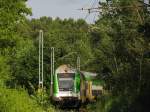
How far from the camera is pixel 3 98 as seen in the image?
23328 mm

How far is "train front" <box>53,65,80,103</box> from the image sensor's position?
4762 cm

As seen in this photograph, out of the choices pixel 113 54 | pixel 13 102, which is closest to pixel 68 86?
pixel 113 54

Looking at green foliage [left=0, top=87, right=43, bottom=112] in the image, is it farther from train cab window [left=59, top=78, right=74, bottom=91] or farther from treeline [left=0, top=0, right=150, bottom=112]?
train cab window [left=59, top=78, right=74, bottom=91]

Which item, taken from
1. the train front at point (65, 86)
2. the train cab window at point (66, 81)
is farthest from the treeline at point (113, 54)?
the train cab window at point (66, 81)

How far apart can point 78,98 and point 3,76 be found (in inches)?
516

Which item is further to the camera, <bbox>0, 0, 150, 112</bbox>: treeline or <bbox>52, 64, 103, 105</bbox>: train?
<bbox>52, 64, 103, 105</bbox>: train

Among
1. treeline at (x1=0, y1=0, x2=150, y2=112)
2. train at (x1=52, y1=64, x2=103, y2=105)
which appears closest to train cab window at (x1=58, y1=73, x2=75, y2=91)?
train at (x1=52, y1=64, x2=103, y2=105)

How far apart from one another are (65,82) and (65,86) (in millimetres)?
322

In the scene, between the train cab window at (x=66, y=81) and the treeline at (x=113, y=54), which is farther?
the train cab window at (x=66, y=81)

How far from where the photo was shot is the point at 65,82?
4800 centimetres

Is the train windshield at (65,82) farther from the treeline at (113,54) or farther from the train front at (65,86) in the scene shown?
the treeline at (113,54)

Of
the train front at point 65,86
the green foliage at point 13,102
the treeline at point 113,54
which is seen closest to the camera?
the green foliage at point 13,102

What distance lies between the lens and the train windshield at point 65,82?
4766cm

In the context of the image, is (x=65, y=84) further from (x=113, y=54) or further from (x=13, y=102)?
(x=13, y=102)
